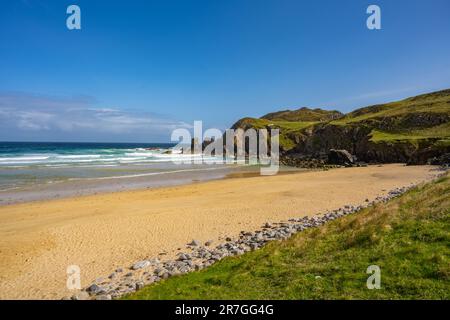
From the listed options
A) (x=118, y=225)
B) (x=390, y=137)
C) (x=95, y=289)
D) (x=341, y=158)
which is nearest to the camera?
(x=95, y=289)

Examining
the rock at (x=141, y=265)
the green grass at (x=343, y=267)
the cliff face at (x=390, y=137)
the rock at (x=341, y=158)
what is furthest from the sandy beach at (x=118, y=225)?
the rock at (x=341, y=158)

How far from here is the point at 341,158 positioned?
5784 cm

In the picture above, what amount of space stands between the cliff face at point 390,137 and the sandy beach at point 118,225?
27.4 metres

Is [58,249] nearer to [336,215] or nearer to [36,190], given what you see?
[336,215]

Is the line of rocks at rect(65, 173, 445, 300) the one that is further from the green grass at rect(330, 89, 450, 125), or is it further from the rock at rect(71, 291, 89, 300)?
the green grass at rect(330, 89, 450, 125)

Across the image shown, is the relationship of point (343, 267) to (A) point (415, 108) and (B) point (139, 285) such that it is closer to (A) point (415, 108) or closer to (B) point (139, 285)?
(B) point (139, 285)

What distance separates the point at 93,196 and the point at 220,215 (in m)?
13.9

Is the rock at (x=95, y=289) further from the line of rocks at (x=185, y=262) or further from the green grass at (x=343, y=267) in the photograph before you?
the green grass at (x=343, y=267)

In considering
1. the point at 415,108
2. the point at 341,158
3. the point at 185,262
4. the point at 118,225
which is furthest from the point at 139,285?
the point at 415,108

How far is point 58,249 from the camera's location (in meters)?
14.2

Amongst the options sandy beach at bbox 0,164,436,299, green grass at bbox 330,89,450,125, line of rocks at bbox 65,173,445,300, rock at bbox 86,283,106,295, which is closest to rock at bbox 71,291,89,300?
line of rocks at bbox 65,173,445,300

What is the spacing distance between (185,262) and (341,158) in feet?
168

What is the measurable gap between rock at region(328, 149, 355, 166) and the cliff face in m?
3.68

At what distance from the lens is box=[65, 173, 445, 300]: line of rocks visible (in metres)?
9.64
